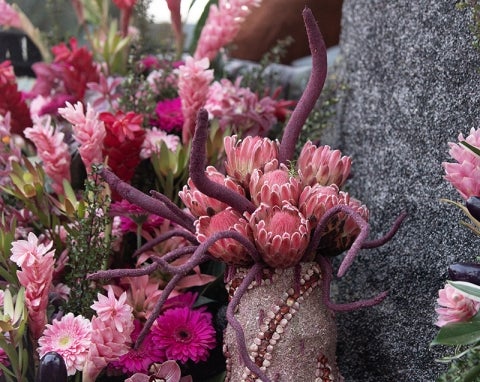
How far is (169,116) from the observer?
968 mm

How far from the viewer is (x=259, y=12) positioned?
1.32 metres

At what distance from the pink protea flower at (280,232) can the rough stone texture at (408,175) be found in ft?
0.58

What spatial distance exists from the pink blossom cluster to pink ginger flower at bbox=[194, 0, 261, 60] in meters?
0.37

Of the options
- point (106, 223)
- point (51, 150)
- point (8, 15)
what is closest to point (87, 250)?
point (106, 223)

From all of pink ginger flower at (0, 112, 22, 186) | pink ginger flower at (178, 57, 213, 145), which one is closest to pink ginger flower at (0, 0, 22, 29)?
pink ginger flower at (0, 112, 22, 186)

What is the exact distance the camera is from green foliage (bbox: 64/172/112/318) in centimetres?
72

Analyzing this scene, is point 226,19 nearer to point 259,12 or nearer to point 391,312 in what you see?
point 259,12

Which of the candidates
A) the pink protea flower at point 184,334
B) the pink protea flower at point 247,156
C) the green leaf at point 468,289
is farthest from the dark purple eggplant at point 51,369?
the green leaf at point 468,289

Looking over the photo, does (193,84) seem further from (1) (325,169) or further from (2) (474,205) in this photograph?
(2) (474,205)

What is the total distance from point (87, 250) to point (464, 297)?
1.29 ft

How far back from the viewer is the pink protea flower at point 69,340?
2.12 feet

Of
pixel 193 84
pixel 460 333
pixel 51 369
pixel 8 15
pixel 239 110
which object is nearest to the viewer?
pixel 460 333

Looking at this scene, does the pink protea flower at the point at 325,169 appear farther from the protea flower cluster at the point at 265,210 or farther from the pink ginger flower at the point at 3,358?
the pink ginger flower at the point at 3,358

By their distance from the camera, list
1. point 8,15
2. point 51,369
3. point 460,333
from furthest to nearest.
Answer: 1. point 8,15
2. point 51,369
3. point 460,333
